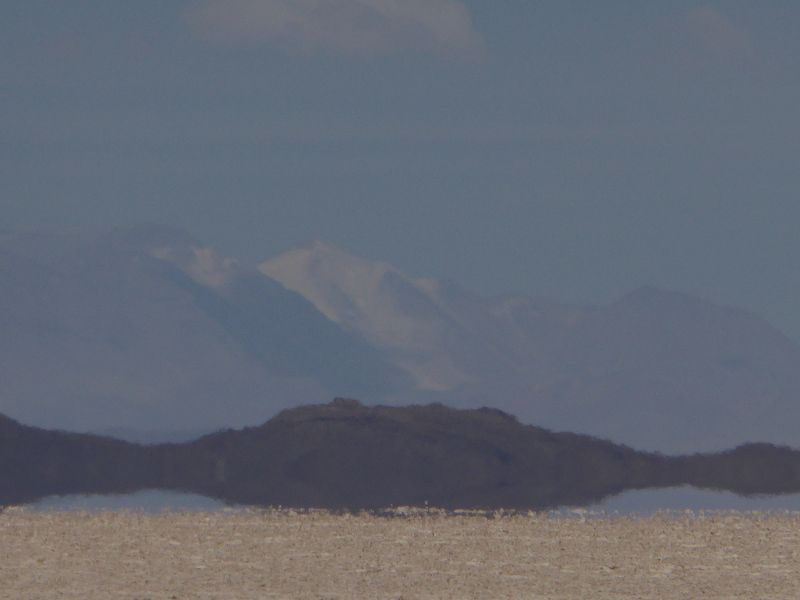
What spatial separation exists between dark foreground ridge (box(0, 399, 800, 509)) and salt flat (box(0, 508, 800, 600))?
3.34m

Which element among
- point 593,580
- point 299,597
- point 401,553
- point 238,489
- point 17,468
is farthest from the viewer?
point 17,468

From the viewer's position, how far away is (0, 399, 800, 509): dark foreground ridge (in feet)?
98.5

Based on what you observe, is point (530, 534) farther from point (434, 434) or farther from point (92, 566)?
point (434, 434)

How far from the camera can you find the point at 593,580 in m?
19.0

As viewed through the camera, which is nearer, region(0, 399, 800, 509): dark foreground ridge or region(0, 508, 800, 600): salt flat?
region(0, 508, 800, 600): salt flat

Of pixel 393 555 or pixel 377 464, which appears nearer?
pixel 393 555

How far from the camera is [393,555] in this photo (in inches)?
828

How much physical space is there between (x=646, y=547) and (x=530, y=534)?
6.89 ft

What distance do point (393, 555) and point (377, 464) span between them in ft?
43.3

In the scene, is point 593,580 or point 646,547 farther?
point 646,547

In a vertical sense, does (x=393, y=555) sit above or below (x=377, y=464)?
below

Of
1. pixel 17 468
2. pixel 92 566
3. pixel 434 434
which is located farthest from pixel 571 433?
pixel 92 566

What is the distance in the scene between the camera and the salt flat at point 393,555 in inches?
714

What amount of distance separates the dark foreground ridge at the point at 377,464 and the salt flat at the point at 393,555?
334cm
